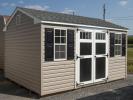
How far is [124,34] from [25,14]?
5.56 meters

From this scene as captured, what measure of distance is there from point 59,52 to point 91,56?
191cm

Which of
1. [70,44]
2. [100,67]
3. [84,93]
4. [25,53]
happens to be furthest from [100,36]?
[25,53]

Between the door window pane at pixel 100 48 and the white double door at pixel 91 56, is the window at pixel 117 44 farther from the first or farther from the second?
the door window pane at pixel 100 48

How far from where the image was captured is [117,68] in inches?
435

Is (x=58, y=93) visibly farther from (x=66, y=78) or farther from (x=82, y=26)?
(x=82, y=26)

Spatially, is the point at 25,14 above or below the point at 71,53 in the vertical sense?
above

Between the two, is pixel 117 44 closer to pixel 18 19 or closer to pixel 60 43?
pixel 60 43

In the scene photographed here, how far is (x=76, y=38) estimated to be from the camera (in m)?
8.84

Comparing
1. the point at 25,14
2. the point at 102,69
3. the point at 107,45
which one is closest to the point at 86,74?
the point at 102,69

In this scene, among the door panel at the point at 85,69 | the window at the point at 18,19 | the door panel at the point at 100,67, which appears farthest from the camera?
the door panel at the point at 100,67

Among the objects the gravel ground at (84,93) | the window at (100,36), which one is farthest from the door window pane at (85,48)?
the gravel ground at (84,93)

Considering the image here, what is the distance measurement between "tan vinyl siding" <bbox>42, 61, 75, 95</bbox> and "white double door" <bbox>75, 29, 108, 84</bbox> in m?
0.41

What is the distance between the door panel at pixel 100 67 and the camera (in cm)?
993

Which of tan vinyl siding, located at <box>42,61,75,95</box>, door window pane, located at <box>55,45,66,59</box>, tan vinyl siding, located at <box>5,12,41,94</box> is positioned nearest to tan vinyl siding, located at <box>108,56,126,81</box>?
tan vinyl siding, located at <box>42,61,75,95</box>
